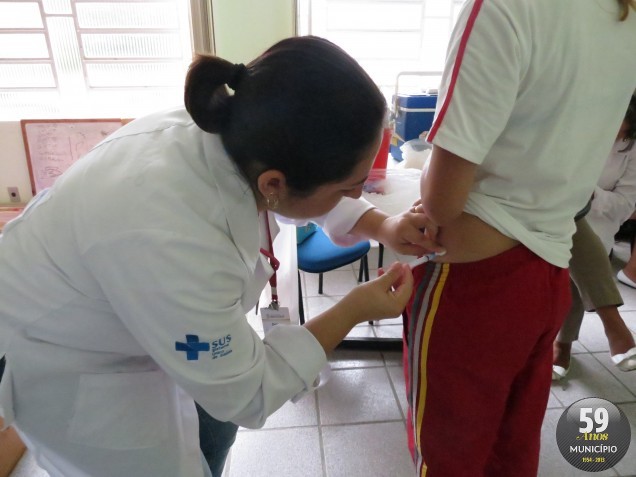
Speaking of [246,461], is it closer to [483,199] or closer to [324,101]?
[483,199]

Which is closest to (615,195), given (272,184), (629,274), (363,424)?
(629,274)

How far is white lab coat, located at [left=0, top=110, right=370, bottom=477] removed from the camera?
558 mm

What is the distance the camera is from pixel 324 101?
547 millimetres

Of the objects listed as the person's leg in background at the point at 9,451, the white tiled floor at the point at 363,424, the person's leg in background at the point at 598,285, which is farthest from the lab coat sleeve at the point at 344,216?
the person's leg in background at the point at 9,451

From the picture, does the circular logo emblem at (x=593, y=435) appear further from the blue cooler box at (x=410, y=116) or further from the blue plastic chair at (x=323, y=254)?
the blue cooler box at (x=410, y=116)

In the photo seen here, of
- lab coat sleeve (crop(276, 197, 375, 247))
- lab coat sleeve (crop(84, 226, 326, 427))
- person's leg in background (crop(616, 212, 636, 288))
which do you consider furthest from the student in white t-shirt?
person's leg in background (crop(616, 212, 636, 288))

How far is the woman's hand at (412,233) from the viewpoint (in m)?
0.86

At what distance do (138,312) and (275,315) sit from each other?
0.51 m

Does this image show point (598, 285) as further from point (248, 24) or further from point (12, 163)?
point (12, 163)

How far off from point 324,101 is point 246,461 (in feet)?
4.49

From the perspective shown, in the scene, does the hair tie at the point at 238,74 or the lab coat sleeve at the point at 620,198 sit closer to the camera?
the hair tie at the point at 238,74

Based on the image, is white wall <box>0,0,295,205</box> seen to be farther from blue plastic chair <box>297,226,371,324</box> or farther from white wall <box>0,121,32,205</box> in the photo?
blue plastic chair <box>297,226,371,324</box>

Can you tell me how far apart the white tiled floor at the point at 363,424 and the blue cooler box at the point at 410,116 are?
0.97 m

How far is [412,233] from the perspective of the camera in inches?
35.4
